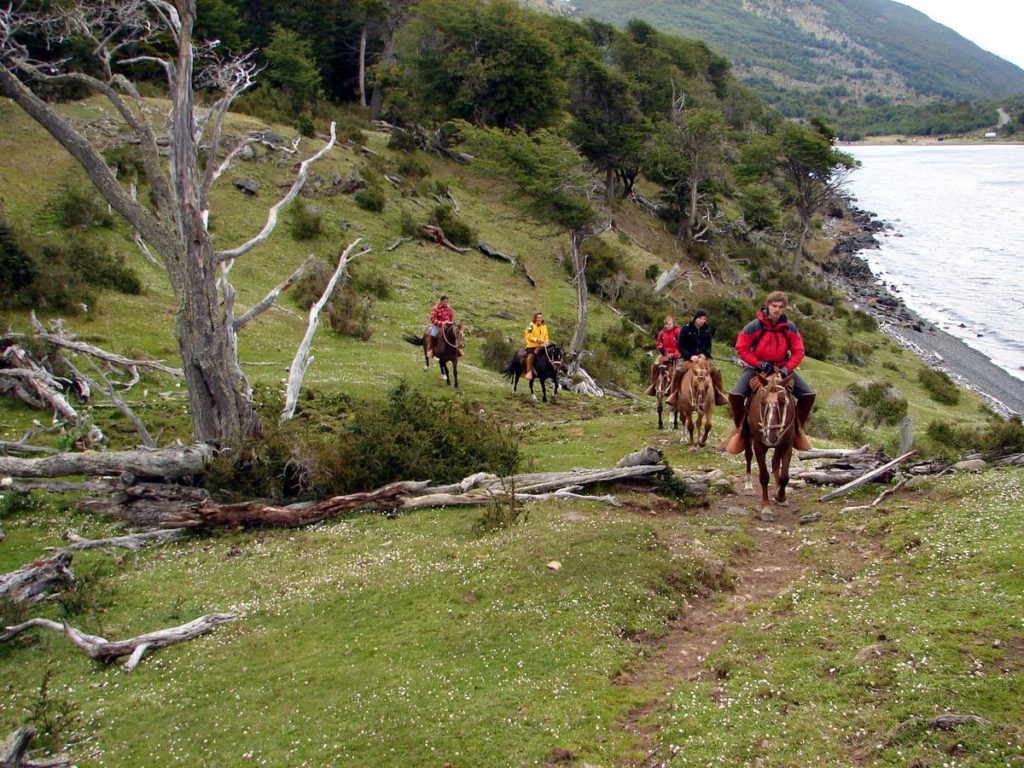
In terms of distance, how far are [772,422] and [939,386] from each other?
96.3 feet

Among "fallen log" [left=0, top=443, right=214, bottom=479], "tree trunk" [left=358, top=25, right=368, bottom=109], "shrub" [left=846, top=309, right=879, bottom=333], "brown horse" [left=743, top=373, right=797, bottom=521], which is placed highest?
"tree trunk" [left=358, top=25, right=368, bottom=109]

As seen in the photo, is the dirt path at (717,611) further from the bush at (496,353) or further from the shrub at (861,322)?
the shrub at (861,322)

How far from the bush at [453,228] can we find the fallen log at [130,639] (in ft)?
118

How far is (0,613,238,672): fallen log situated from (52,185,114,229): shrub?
24.0 m

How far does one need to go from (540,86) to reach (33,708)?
183 ft

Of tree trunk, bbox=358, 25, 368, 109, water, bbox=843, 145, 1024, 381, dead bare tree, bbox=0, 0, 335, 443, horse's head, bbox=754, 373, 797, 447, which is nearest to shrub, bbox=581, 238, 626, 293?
water, bbox=843, 145, 1024, 381

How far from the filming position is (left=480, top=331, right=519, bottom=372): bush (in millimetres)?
28922

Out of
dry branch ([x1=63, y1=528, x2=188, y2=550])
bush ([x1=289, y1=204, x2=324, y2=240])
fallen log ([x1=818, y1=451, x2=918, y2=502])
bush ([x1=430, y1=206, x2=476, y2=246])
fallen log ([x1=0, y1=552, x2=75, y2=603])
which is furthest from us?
bush ([x1=430, y1=206, x2=476, y2=246])

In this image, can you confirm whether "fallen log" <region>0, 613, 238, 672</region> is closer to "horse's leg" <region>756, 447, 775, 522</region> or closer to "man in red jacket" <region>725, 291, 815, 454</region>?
"horse's leg" <region>756, 447, 775, 522</region>

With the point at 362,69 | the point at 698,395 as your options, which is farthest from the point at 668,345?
the point at 362,69

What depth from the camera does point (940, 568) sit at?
8.91 meters

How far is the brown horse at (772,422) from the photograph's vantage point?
11.9 meters

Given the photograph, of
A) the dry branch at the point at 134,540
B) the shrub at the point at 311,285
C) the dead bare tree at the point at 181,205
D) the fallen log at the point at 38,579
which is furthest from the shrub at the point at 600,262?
the fallen log at the point at 38,579

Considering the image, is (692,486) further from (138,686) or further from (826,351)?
(826,351)
